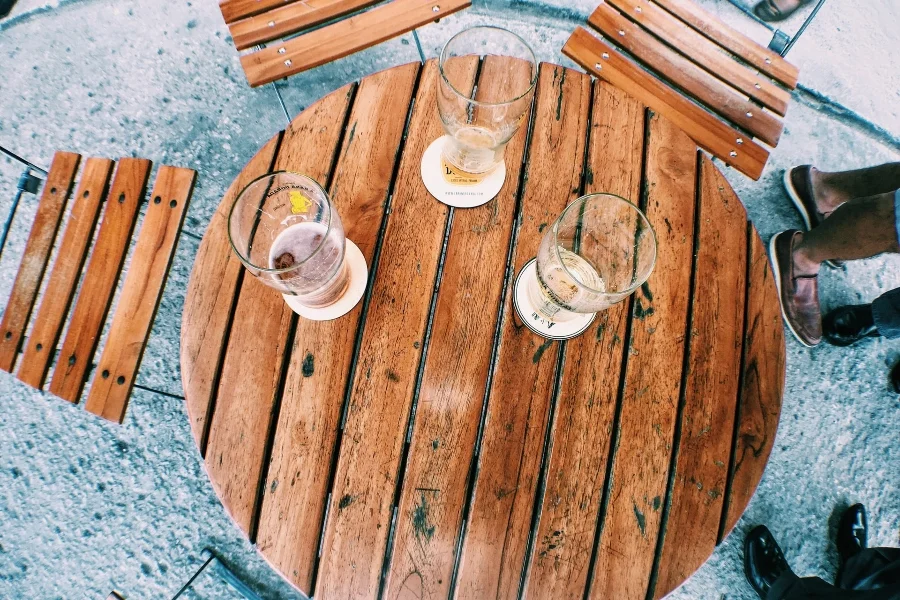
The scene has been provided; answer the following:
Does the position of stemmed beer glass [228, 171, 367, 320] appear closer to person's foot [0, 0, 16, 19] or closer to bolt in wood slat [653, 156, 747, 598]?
bolt in wood slat [653, 156, 747, 598]

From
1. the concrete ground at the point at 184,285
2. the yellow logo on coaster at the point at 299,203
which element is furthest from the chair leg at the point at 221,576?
the yellow logo on coaster at the point at 299,203

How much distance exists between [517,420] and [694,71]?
4.00 ft

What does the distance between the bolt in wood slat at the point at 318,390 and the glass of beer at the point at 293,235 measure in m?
0.10

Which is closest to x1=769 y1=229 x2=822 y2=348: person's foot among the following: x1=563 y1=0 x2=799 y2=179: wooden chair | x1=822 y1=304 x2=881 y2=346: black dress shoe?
x1=822 y1=304 x2=881 y2=346: black dress shoe

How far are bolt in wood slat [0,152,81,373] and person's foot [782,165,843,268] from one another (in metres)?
2.47

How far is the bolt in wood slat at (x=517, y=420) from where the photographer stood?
3.26ft

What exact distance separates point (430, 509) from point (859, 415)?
5.89 ft

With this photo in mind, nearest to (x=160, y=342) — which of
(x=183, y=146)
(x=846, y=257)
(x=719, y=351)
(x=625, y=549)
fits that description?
(x=183, y=146)

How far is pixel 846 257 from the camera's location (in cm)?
174

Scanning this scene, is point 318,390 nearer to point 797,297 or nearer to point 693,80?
point 693,80

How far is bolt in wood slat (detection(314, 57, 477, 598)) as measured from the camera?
3.24 ft

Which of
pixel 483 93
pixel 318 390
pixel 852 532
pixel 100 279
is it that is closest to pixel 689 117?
pixel 483 93

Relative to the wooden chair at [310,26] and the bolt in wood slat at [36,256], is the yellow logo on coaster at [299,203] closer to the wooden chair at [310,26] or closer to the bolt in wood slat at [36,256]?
the wooden chair at [310,26]

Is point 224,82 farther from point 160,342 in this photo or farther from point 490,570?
point 490,570
